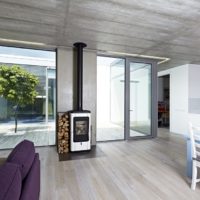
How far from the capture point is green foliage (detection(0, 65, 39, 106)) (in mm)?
4379

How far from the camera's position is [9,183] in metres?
0.96

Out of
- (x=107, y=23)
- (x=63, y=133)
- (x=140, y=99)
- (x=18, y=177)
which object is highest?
(x=107, y=23)

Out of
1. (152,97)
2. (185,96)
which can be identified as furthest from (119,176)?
(185,96)

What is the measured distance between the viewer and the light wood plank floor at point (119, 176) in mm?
2264

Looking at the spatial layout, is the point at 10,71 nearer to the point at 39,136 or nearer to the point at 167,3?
the point at 39,136

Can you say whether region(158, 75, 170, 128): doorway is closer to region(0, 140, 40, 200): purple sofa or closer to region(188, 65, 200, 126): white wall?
region(188, 65, 200, 126): white wall

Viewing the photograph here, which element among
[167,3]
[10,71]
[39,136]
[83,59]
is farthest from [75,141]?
[167,3]

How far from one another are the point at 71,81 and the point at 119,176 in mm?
2712

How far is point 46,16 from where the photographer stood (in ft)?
9.05

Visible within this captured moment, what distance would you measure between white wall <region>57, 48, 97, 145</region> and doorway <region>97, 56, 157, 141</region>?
0.71 m

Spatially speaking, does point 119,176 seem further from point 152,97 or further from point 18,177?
point 152,97

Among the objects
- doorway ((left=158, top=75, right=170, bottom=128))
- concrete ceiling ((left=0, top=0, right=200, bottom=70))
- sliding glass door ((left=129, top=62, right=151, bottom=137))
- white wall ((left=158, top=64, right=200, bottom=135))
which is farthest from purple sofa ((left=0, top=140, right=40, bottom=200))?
doorway ((left=158, top=75, right=170, bottom=128))

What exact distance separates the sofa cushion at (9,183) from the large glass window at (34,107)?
12.3ft

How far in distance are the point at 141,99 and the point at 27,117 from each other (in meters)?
3.61
